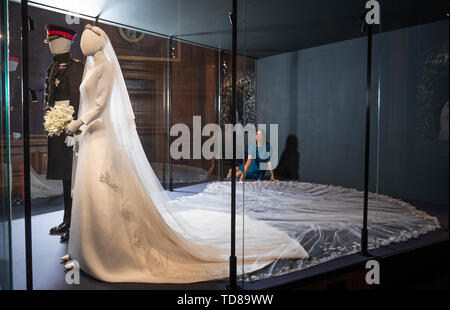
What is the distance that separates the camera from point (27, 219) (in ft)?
6.17

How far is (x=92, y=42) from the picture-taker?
246cm

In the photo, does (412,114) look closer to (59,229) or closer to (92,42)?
(92,42)

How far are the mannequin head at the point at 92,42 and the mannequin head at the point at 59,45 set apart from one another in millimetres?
508

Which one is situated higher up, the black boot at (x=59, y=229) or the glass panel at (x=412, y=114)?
the glass panel at (x=412, y=114)

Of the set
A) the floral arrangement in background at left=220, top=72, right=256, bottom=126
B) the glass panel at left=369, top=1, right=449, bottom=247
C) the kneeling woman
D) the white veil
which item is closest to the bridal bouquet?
the white veil

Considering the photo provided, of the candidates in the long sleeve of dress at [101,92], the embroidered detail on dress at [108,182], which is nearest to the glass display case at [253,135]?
the embroidered detail on dress at [108,182]

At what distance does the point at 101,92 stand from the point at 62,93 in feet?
2.34

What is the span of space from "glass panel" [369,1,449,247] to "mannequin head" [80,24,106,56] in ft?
6.31

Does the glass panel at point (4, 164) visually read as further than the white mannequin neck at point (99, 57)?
No

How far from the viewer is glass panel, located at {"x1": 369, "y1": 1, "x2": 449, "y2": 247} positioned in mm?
2508

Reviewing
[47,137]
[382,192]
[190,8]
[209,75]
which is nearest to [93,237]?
[47,137]

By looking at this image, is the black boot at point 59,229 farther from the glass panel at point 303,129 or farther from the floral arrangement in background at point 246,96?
the floral arrangement in background at point 246,96

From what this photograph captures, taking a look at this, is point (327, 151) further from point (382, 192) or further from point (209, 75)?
point (209, 75)

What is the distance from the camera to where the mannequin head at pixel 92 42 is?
2455 millimetres
